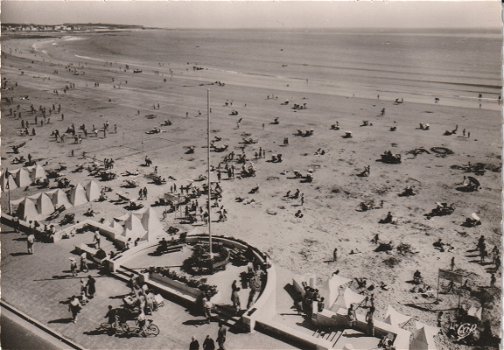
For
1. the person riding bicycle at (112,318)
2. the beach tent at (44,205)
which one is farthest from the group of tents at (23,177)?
the person riding bicycle at (112,318)

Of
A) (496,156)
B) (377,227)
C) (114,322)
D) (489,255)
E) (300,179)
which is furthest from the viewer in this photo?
(496,156)

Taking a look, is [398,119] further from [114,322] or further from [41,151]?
[114,322]

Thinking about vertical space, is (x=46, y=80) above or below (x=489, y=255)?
above

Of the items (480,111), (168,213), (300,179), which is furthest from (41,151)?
(480,111)

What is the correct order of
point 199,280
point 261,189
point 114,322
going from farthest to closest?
1. point 261,189
2. point 199,280
3. point 114,322

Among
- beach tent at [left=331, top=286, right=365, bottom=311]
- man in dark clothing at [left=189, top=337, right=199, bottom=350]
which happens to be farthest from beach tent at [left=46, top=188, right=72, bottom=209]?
beach tent at [left=331, top=286, right=365, bottom=311]

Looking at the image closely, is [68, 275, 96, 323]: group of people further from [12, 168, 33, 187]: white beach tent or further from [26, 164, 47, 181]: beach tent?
[26, 164, 47, 181]: beach tent

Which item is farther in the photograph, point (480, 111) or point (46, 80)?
point (46, 80)

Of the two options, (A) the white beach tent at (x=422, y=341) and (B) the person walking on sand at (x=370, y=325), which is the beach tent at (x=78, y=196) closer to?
(B) the person walking on sand at (x=370, y=325)
